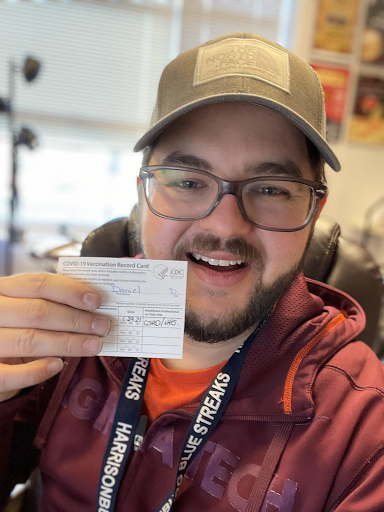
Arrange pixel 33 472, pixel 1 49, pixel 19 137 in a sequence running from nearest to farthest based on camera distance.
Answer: pixel 33 472 → pixel 19 137 → pixel 1 49

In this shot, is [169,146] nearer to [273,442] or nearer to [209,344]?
[209,344]

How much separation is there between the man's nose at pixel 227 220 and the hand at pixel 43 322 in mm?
276

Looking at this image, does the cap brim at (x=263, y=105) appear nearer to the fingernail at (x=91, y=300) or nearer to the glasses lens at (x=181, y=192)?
the glasses lens at (x=181, y=192)

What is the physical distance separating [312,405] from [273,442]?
4.1 inches

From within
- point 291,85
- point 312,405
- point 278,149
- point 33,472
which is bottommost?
point 33,472

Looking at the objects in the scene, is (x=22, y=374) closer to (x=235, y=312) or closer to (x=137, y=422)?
(x=137, y=422)

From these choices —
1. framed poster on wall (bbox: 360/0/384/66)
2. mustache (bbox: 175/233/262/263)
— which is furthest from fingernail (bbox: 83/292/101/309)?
framed poster on wall (bbox: 360/0/384/66)

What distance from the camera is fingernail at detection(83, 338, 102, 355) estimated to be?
0.70m

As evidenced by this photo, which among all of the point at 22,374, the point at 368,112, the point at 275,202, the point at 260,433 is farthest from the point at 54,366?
the point at 368,112

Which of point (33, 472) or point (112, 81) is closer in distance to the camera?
point (33, 472)

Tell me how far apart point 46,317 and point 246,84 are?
0.60m

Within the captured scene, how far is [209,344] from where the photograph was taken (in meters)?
0.91

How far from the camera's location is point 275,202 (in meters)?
0.85

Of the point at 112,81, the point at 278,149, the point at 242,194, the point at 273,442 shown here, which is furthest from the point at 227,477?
the point at 112,81
